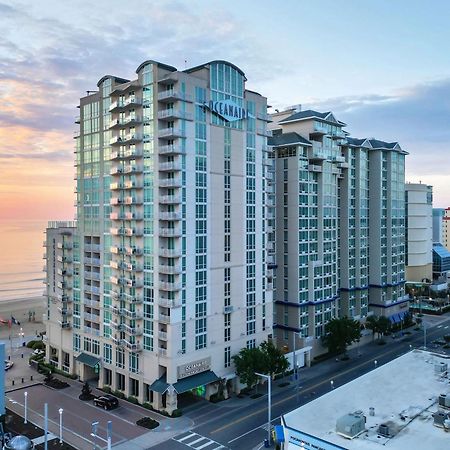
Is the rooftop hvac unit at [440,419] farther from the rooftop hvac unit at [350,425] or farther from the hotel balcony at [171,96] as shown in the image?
the hotel balcony at [171,96]

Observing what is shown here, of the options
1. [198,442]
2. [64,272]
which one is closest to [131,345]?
[198,442]

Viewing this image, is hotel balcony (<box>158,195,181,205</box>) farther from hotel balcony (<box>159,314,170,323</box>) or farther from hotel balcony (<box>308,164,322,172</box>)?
hotel balcony (<box>308,164,322,172</box>)

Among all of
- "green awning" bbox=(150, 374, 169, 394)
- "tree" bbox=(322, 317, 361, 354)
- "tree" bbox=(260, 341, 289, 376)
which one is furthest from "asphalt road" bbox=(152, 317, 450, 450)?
"green awning" bbox=(150, 374, 169, 394)

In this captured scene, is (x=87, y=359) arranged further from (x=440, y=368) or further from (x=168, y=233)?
(x=440, y=368)

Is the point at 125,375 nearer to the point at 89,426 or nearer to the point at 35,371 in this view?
the point at 89,426

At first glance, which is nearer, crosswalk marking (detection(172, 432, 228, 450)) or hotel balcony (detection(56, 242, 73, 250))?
crosswalk marking (detection(172, 432, 228, 450))

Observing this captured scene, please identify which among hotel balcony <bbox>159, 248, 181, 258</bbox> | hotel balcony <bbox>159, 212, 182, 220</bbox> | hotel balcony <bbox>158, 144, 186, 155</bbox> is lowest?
hotel balcony <bbox>159, 248, 181, 258</bbox>

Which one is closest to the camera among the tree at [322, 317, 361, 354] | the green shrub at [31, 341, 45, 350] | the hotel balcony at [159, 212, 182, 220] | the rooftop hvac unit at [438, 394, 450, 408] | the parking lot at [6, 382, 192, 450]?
the rooftop hvac unit at [438, 394, 450, 408]
